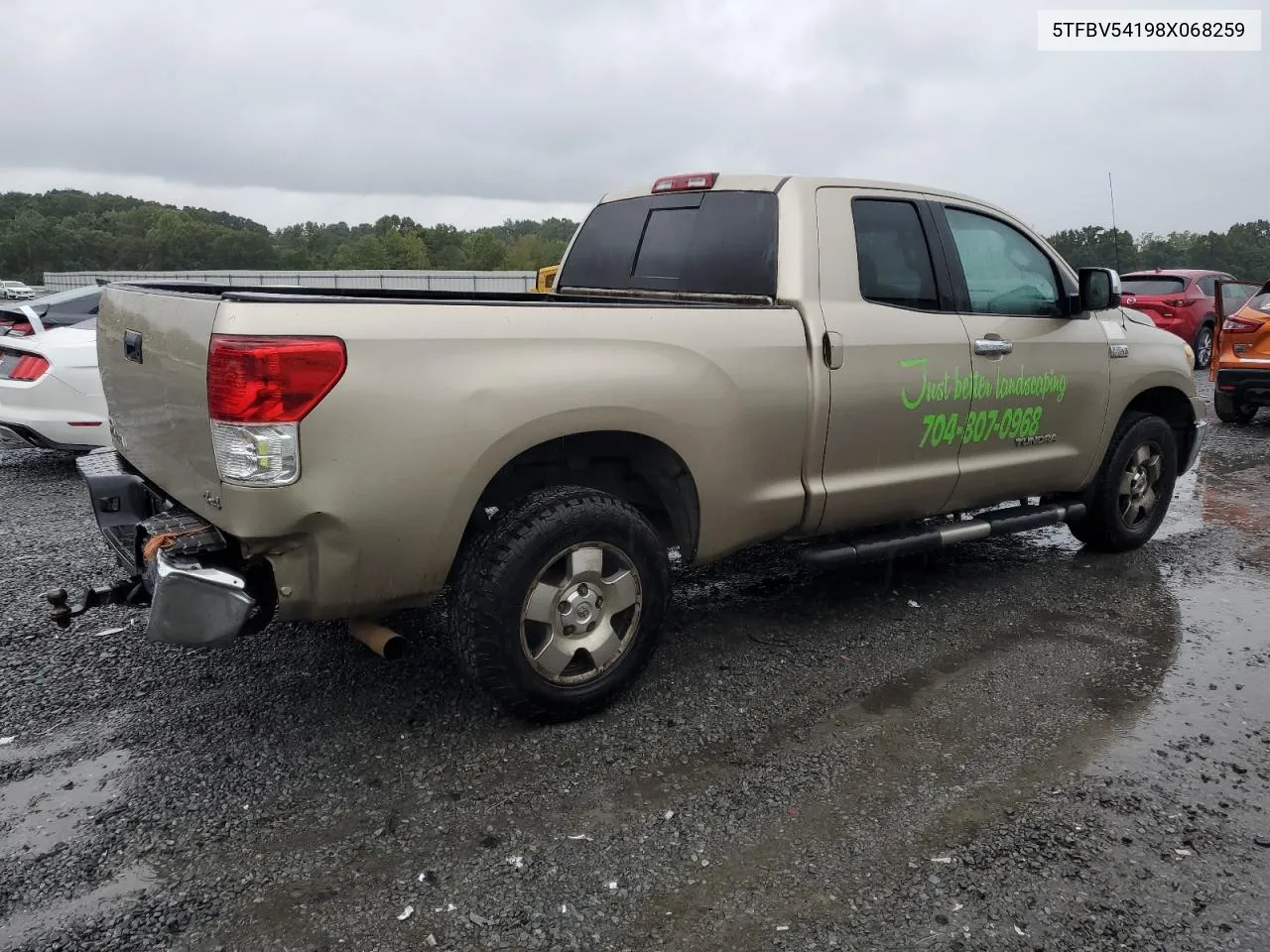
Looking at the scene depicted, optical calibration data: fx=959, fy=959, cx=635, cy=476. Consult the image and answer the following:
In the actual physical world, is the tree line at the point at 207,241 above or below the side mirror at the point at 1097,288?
above

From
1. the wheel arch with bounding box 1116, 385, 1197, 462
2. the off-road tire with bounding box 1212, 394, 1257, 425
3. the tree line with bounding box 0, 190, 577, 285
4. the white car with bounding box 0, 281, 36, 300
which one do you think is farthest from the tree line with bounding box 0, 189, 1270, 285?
the wheel arch with bounding box 1116, 385, 1197, 462

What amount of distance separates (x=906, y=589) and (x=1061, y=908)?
256 centimetres

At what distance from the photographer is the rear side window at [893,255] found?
4086 mm

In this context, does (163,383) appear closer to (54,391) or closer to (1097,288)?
(1097,288)

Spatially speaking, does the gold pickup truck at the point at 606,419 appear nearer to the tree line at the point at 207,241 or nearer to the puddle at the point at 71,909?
the puddle at the point at 71,909

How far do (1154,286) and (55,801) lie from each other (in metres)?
17.1

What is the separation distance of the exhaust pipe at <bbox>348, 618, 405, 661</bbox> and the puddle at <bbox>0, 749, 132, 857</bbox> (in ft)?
2.76

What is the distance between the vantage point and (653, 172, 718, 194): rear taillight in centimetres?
428

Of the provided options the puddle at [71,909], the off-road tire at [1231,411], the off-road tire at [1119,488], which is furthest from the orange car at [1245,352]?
the puddle at [71,909]

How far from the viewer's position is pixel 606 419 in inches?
128

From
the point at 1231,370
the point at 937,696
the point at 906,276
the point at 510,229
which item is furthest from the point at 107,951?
the point at 510,229

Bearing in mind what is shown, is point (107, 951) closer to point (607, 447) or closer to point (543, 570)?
point (543, 570)

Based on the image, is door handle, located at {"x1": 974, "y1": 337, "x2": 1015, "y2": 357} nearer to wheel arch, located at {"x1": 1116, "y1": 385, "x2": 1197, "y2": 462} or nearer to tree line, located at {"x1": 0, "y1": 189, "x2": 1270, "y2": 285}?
wheel arch, located at {"x1": 1116, "y1": 385, "x2": 1197, "y2": 462}

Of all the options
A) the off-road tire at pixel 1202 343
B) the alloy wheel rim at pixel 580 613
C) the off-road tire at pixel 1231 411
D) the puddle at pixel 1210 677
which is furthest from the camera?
the off-road tire at pixel 1202 343
